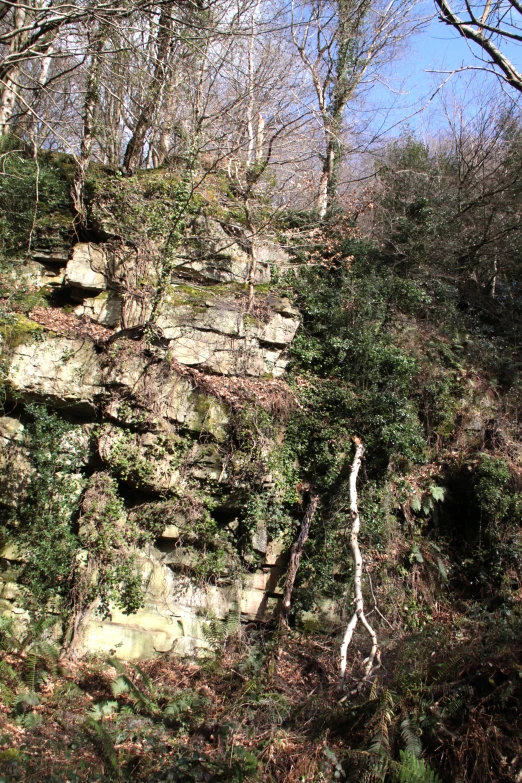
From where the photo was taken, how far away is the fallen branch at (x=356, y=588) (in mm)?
6047

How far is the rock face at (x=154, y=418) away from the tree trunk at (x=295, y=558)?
A: 1.01ft

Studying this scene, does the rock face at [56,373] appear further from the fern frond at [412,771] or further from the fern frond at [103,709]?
the fern frond at [412,771]

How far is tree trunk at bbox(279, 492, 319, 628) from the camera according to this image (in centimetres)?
792

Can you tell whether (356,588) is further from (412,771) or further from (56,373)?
(56,373)

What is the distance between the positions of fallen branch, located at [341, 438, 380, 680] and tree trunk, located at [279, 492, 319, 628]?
799mm

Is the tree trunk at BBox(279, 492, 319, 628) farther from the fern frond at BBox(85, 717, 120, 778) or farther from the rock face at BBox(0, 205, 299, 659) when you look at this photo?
the fern frond at BBox(85, 717, 120, 778)

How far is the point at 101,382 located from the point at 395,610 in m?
5.65

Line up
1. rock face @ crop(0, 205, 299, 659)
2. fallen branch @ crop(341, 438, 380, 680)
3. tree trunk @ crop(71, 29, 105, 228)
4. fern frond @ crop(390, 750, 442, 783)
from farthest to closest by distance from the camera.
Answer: tree trunk @ crop(71, 29, 105, 228), rock face @ crop(0, 205, 299, 659), fallen branch @ crop(341, 438, 380, 680), fern frond @ crop(390, 750, 442, 783)

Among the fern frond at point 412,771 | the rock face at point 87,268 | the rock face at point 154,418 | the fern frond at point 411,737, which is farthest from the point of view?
the rock face at point 87,268

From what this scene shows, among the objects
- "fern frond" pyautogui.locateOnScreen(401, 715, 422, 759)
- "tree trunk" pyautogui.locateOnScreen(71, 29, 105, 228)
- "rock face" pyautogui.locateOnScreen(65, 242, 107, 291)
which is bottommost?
"fern frond" pyautogui.locateOnScreen(401, 715, 422, 759)

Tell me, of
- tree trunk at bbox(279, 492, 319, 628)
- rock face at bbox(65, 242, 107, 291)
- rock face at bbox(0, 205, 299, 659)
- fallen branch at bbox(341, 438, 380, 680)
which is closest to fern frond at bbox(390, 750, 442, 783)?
fallen branch at bbox(341, 438, 380, 680)

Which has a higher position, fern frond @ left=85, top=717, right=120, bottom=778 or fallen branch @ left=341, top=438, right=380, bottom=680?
fallen branch @ left=341, top=438, right=380, bottom=680

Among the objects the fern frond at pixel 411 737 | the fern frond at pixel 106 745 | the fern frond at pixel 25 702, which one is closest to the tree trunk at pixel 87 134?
the fern frond at pixel 25 702

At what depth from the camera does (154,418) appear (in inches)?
316
